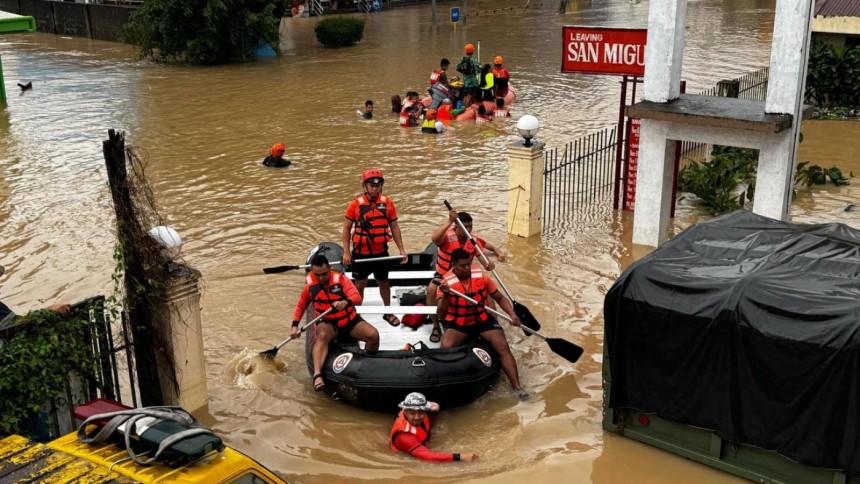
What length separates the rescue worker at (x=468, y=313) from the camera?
358 inches

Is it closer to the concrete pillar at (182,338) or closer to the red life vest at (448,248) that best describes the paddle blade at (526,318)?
the red life vest at (448,248)

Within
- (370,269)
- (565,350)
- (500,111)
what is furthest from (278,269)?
(500,111)

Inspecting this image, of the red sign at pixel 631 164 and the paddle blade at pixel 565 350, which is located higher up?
the red sign at pixel 631 164

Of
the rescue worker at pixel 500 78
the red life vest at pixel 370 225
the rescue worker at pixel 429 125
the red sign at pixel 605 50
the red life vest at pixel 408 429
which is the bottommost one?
the red life vest at pixel 408 429

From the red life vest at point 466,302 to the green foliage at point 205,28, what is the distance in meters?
25.1

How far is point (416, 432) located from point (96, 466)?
349 cm

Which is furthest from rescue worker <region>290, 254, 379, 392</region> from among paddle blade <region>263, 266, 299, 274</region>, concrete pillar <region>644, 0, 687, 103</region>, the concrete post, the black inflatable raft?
the concrete post

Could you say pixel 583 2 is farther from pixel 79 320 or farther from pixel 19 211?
pixel 79 320

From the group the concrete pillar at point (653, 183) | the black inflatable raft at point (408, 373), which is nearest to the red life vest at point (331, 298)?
the black inflatable raft at point (408, 373)

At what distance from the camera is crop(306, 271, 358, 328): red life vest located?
29.8 ft

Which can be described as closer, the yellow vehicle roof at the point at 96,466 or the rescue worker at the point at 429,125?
the yellow vehicle roof at the point at 96,466

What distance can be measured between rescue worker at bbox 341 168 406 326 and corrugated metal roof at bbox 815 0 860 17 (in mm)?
17726

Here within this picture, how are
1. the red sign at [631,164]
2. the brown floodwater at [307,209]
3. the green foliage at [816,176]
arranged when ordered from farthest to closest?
1. the green foliage at [816,176]
2. the red sign at [631,164]
3. the brown floodwater at [307,209]

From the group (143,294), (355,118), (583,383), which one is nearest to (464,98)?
(355,118)
